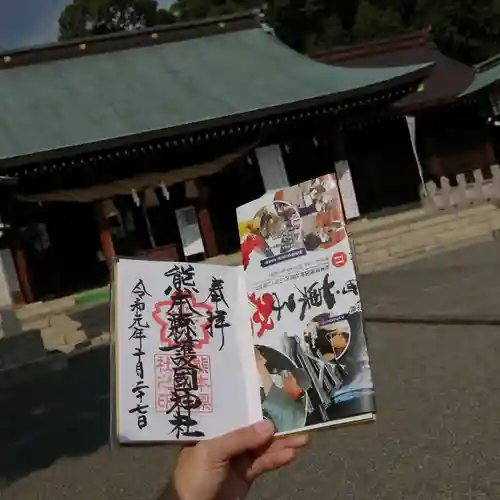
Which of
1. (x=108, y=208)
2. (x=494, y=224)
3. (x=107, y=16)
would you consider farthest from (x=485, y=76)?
(x=107, y=16)

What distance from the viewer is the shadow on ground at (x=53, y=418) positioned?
234 inches

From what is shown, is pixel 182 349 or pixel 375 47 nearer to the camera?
pixel 182 349

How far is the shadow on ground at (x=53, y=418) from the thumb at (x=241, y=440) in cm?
445

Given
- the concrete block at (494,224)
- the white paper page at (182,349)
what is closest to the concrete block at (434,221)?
the concrete block at (494,224)

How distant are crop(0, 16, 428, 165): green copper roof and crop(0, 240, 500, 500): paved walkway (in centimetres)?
→ 516

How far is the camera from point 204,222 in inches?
544

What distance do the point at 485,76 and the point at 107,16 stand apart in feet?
93.9

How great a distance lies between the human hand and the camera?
4.83ft

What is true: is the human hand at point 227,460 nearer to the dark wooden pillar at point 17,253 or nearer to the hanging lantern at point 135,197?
the hanging lantern at point 135,197

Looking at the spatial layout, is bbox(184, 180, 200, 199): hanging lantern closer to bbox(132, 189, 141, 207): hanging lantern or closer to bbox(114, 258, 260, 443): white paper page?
bbox(132, 189, 141, 207): hanging lantern

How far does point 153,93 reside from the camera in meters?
14.4

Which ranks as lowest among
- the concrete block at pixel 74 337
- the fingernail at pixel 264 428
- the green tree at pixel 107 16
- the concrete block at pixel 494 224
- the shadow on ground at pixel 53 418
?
the concrete block at pixel 494 224

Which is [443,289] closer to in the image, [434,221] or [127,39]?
[434,221]

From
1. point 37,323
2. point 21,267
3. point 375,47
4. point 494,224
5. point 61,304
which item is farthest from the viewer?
point 375,47
